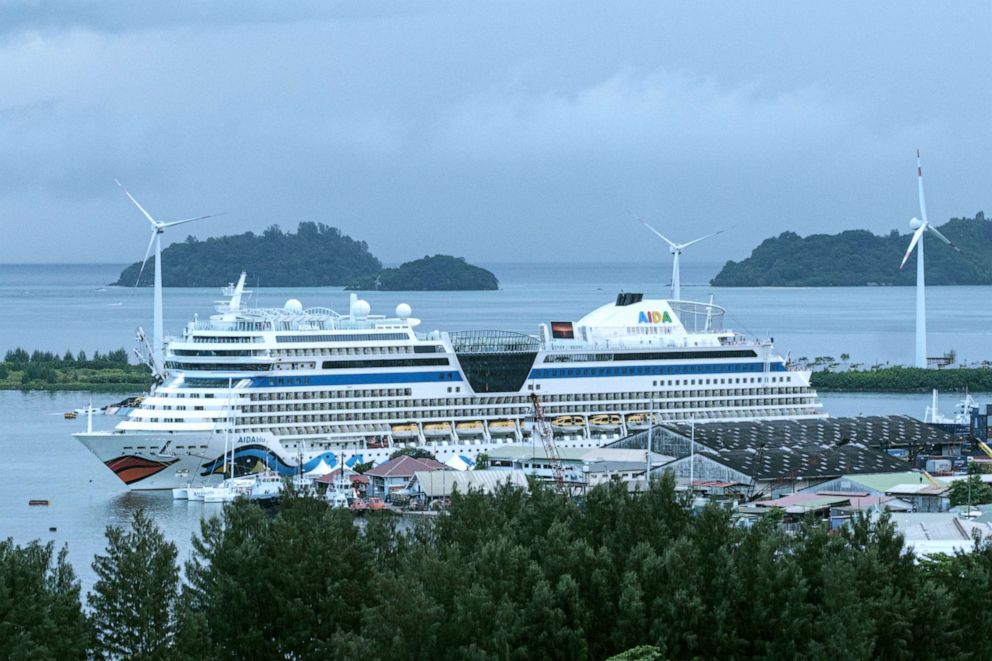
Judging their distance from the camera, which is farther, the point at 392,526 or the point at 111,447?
the point at 111,447

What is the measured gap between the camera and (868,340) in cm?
12400

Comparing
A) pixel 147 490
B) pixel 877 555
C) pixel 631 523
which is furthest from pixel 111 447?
pixel 877 555

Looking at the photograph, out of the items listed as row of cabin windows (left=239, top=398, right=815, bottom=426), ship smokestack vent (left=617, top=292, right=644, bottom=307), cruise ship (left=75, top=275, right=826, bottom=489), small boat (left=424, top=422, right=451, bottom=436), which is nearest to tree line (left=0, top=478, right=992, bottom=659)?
cruise ship (left=75, top=275, right=826, bottom=489)

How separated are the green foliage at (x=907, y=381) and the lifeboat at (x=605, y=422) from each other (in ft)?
96.1

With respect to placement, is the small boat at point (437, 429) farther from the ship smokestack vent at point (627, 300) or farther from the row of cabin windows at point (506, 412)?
the ship smokestack vent at point (627, 300)

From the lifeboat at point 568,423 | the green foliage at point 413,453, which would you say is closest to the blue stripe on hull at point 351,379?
the green foliage at point 413,453

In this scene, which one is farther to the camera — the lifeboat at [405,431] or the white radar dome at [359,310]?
the white radar dome at [359,310]

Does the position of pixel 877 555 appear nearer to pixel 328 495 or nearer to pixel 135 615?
pixel 135 615

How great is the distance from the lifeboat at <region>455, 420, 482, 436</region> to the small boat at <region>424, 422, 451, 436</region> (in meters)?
0.28

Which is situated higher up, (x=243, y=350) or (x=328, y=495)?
(x=243, y=350)

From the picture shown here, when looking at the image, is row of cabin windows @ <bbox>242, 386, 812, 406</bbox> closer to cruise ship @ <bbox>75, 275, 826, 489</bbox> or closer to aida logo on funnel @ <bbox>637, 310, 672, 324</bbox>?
cruise ship @ <bbox>75, 275, 826, 489</bbox>

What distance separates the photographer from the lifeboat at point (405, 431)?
54.6m

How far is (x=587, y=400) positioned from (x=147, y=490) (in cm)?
1335

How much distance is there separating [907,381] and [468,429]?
34.5 meters
